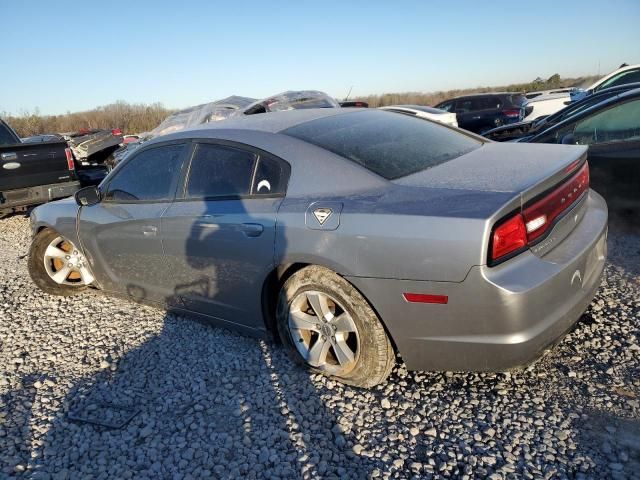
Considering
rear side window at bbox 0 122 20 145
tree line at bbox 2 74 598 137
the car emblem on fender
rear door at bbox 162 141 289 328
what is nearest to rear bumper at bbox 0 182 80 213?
rear side window at bbox 0 122 20 145

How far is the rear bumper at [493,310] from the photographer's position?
2.25 meters

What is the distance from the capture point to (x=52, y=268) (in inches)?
190

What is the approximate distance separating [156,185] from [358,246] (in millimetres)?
1980

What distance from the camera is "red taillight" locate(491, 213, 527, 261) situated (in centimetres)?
223

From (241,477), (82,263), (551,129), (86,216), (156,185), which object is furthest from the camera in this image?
(551,129)

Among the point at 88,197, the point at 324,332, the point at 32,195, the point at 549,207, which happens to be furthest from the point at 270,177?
the point at 32,195

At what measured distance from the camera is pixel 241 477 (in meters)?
2.30

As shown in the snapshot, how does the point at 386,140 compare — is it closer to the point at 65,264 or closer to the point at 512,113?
the point at 65,264

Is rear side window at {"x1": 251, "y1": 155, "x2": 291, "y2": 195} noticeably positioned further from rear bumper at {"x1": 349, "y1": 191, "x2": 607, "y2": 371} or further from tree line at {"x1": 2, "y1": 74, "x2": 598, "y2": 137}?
tree line at {"x1": 2, "y1": 74, "x2": 598, "y2": 137}

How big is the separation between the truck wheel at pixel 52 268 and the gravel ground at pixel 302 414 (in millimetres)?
1094

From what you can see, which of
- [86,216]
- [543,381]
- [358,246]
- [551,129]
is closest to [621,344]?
[543,381]

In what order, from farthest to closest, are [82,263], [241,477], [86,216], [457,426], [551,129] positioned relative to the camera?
1. [551,129]
2. [82,263]
3. [86,216]
4. [457,426]
5. [241,477]

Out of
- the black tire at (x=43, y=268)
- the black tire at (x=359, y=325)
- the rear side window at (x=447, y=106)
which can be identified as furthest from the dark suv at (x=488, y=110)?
the black tire at (x=359, y=325)

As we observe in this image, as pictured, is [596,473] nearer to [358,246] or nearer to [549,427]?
[549,427]
